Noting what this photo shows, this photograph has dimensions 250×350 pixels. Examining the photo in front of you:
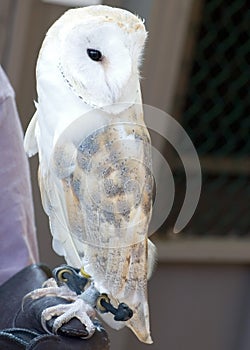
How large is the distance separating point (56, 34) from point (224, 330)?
184 cm

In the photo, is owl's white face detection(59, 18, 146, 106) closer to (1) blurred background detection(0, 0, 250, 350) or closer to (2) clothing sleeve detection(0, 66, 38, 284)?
(2) clothing sleeve detection(0, 66, 38, 284)

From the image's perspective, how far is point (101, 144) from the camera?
3.89 ft

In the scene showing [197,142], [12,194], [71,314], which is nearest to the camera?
[71,314]

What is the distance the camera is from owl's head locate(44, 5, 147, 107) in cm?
115

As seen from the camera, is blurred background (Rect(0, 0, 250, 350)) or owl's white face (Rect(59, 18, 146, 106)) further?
blurred background (Rect(0, 0, 250, 350))

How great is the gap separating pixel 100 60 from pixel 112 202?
175mm

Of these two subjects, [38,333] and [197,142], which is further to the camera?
[197,142]

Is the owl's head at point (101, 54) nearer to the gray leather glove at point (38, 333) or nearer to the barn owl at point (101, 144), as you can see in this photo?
the barn owl at point (101, 144)

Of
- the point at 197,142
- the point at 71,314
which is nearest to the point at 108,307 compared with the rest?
the point at 71,314

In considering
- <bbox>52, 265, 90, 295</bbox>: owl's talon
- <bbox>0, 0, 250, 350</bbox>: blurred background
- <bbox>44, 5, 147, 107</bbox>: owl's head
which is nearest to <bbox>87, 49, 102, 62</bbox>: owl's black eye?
<bbox>44, 5, 147, 107</bbox>: owl's head

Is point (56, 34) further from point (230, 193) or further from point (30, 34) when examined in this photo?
point (230, 193)

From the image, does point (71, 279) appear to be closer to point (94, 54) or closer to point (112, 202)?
point (112, 202)

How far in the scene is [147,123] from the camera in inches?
51.0

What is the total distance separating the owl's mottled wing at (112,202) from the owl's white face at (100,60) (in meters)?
0.04
